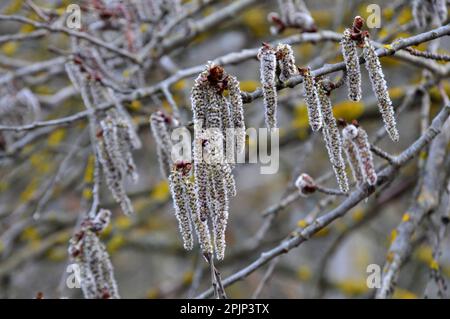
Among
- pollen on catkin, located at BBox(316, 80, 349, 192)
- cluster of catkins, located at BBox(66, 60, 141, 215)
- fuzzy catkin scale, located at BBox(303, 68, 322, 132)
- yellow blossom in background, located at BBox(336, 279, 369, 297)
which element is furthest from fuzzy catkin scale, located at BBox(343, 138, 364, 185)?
yellow blossom in background, located at BBox(336, 279, 369, 297)

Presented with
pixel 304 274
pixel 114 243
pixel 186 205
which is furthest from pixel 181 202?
pixel 304 274

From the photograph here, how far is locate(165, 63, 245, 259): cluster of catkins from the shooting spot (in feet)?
5.89

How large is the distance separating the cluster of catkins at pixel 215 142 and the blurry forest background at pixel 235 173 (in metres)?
1.06

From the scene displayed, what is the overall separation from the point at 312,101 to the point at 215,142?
0.31m

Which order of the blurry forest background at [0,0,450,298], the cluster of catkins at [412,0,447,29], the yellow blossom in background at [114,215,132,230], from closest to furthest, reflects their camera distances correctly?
the cluster of catkins at [412,0,447,29] → the blurry forest background at [0,0,450,298] → the yellow blossom in background at [114,215,132,230]

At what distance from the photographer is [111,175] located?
2.58 meters

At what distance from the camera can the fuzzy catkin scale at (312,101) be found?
6.09 feet

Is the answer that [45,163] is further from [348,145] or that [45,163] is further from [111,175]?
[348,145]

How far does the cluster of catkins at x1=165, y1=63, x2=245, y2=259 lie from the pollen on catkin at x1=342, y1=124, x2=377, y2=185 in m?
0.40

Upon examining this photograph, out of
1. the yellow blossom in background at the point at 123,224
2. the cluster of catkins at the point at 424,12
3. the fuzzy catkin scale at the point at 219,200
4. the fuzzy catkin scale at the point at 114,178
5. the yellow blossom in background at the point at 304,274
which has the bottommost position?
the yellow blossom in background at the point at 304,274

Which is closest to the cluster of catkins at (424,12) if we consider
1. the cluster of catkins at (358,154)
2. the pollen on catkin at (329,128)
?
the cluster of catkins at (358,154)

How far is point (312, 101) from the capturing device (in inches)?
73.2

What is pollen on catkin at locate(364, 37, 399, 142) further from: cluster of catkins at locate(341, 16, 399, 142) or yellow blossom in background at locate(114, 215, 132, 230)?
yellow blossom in background at locate(114, 215, 132, 230)

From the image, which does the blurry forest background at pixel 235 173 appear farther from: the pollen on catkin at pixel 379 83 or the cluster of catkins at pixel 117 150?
the pollen on catkin at pixel 379 83
